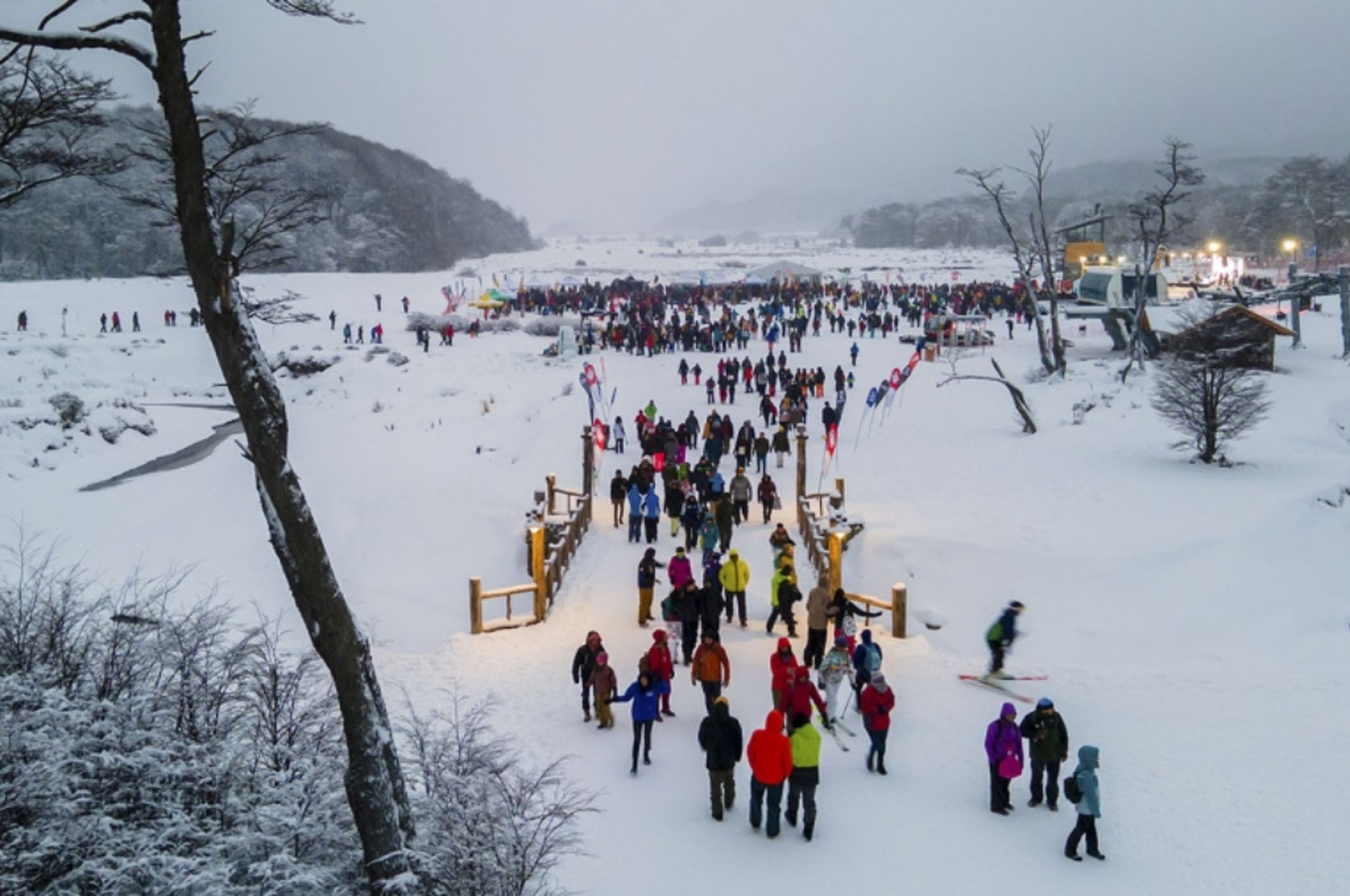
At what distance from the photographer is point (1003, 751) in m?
8.22

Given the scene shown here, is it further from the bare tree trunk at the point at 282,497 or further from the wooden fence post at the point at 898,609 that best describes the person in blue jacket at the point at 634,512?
the bare tree trunk at the point at 282,497

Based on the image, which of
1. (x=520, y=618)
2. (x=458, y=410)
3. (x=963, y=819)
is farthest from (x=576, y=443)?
(x=963, y=819)

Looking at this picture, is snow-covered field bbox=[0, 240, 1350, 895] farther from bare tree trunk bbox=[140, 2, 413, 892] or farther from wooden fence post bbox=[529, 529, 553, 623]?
bare tree trunk bbox=[140, 2, 413, 892]

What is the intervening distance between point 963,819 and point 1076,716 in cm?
293

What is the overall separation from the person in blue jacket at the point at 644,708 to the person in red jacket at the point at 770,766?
1.43 m

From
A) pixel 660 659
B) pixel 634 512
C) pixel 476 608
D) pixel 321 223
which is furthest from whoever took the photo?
pixel 321 223

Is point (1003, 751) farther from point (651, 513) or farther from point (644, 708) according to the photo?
point (651, 513)

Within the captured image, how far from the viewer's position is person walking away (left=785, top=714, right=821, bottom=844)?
7.89 metres

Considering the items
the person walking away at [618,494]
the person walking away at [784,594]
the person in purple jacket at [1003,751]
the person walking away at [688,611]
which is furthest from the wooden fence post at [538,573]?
the person in purple jacket at [1003,751]

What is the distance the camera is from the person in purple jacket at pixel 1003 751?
8.22 metres

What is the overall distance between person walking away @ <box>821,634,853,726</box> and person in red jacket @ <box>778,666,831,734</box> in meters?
0.57

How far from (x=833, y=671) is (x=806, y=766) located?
205cm

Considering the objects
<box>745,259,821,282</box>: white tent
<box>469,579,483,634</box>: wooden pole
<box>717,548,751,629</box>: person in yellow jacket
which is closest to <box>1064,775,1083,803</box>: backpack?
<box>717,548,751,629</box>: person in yellow jacket

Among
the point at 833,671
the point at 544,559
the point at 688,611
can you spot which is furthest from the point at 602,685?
the point at 544,559
